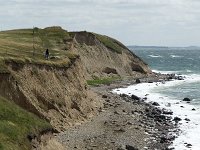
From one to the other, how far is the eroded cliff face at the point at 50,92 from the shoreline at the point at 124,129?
5.83ft

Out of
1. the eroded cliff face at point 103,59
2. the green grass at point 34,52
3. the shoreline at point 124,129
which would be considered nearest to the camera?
the shoreline at point 124,129

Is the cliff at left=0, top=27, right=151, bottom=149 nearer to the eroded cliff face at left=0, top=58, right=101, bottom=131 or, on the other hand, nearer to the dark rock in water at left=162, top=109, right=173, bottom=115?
the eroded cliff face at left=0, top=58, right=101, bottom=131

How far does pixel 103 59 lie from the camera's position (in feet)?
351

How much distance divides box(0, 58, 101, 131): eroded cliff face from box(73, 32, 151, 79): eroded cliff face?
133 feet

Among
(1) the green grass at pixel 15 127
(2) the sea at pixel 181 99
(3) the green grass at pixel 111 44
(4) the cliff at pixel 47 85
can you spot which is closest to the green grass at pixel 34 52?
(4) the cliff at pixel 47 85

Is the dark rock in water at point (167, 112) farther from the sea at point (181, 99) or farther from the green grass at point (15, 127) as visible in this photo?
the green grass at point (15, 127)

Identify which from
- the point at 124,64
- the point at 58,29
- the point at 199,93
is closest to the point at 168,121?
the point at 199,93

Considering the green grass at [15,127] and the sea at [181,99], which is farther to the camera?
the sea at [181,99]

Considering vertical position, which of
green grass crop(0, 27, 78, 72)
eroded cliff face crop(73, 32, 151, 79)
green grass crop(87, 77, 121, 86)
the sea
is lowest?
the sea

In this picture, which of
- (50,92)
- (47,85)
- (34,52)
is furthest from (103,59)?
(50,92)

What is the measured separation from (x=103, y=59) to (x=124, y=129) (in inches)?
2411

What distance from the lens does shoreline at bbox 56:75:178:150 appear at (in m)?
39.3

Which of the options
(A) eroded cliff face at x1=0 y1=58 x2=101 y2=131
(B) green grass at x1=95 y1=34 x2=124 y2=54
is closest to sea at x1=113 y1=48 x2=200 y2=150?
(A) eroded cliff face at x1=0 y1=58 x2=101 y2=131

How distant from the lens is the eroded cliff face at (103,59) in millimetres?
99688
